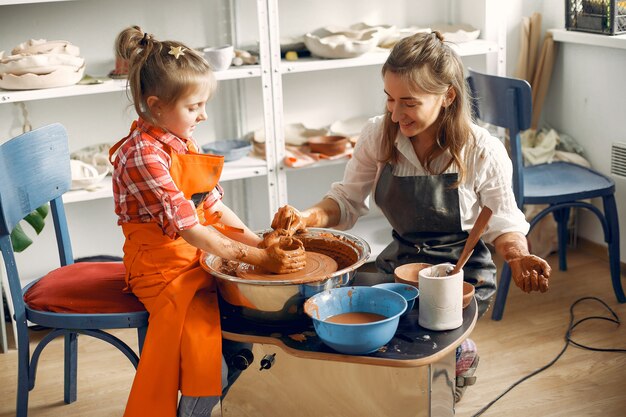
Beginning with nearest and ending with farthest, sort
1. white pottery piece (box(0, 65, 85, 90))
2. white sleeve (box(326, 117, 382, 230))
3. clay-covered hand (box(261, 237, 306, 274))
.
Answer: clay-covered hand (box(261, 237, 306, 274)) < white sleeve (box(326, 117, 382, 230)) < white pottery piece (box(0, 65, 85, 90))

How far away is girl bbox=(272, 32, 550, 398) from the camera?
191 cm

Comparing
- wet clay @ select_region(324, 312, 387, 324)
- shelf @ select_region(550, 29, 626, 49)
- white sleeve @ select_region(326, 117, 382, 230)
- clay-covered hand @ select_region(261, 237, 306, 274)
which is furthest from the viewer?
shelf @ select_region(550, 29, 626, 49)

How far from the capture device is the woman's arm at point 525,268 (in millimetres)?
1639

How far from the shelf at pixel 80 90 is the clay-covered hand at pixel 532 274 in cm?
152

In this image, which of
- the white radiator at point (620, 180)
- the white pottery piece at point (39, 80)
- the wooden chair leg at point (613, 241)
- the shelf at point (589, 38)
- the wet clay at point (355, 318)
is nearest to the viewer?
the wet clay at point (355, 318)

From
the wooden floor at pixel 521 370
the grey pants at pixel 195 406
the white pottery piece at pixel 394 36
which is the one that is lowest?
the wooden floor at pixel 521 370

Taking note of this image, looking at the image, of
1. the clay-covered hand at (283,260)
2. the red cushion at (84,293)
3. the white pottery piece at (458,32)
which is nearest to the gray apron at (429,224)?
the clay-covered hand at (283,260)

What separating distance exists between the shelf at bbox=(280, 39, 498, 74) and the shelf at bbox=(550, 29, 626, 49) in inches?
11.9

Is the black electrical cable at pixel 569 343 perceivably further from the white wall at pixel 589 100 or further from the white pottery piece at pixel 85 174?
the white pottery piece at pixel 85 174

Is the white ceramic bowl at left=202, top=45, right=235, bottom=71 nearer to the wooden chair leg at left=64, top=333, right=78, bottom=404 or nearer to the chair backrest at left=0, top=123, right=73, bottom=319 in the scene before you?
the chair backrest at left=0, top=123, right=73, bottom=319

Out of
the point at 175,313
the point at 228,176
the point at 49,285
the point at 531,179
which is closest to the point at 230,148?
the point at 228,176

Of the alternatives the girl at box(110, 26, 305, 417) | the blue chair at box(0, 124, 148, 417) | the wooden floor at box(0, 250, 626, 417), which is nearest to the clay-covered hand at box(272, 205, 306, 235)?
the girl at box(110, 26, 305, 417)

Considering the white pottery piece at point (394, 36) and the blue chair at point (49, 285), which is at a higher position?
the white pottery piece at point (394, 36)

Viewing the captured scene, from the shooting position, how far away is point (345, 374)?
1.86 metres
